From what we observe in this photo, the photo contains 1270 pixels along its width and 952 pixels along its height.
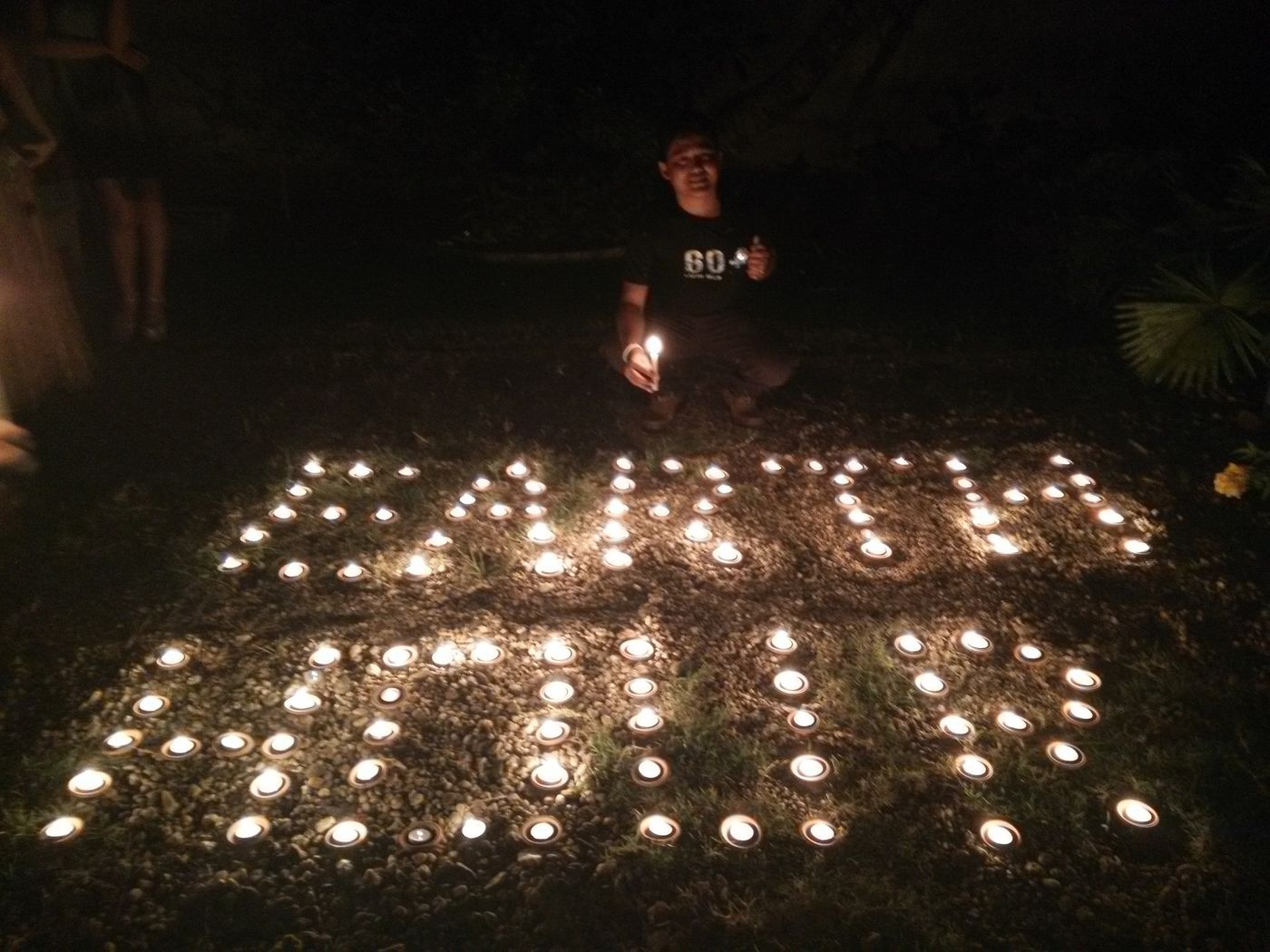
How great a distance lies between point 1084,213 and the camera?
22.4ft

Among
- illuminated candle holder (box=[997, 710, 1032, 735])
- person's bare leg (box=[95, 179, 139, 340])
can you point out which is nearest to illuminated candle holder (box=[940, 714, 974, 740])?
illuminated candle holder (box=[997, 710, 1032, 735])

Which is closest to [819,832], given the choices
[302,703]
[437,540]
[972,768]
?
[972,768]

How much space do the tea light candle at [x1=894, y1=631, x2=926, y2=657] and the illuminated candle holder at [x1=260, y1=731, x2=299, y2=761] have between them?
6.60 ft

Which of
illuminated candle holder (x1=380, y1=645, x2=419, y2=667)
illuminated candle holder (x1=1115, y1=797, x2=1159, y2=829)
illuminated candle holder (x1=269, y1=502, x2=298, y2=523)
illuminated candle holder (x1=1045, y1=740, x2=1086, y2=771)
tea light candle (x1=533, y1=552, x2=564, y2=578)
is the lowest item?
illuminated candle holder (x1=269, y1=502, x2=298, y2=523)

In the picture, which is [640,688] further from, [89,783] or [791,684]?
[89,783]

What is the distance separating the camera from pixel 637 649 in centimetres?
320

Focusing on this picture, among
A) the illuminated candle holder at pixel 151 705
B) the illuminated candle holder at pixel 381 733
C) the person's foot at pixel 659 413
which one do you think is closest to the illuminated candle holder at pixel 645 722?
the illuminated candle holder at pixel 381 733

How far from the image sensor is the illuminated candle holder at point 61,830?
2434 mm

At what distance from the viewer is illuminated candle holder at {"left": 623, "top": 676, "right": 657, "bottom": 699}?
300cm

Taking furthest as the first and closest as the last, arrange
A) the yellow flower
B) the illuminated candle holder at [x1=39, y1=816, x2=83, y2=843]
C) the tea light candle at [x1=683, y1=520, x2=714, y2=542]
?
the yellow flower
the tea light candle at [x1=683, y1=520, x2=714, y2=542]
the illuminated candle holder at [x1=39, y1=816, x2=83, y2=843]

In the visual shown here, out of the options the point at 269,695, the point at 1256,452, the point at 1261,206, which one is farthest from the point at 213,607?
the point at 1261,206

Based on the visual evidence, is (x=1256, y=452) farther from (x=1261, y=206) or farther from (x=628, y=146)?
(x=628, y=146)

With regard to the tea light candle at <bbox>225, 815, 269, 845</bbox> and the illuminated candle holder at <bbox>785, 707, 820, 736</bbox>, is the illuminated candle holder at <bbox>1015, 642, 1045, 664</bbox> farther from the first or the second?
the tea light candle at <bbox>225, 815, 269, 845</bbox>

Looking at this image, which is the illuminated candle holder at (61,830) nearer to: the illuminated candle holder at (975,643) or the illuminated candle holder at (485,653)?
the illuminated candle holder at (485,653)
